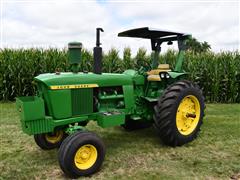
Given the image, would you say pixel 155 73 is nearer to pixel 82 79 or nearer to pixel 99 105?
pixel 99 105

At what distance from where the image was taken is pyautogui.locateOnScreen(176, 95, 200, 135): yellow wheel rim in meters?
4.92

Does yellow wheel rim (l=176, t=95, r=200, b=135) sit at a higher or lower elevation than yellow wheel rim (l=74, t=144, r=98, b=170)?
higher

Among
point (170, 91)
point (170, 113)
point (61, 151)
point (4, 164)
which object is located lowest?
point (4, 164)

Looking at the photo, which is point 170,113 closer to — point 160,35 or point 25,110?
point 160,35

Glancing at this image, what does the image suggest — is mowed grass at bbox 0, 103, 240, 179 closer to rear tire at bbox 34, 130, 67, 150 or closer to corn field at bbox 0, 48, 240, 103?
rear tire at bbox 34, 130, 67, 150

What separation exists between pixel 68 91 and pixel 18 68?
21.2 feet

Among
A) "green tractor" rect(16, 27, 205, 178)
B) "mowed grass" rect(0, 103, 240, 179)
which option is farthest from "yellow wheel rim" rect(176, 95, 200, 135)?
"mowed grass" rect(0, 103, 240, 179)

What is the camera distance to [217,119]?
6.96 meters

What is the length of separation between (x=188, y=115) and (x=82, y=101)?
1.82m

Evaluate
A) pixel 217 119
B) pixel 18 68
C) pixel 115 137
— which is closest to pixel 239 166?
pixel 115 137

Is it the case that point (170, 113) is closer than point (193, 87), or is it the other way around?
point (170, 113)

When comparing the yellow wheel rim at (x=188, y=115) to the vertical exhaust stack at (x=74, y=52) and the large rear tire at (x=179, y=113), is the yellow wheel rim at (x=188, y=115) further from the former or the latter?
the vertical exhaust stack at (x=74, y=52)

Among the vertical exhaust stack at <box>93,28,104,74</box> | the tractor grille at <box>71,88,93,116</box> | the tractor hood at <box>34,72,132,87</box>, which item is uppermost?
the vertical exhaust stack at <box>93,28,104,74</box>

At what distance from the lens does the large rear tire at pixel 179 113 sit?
15.0 ft
